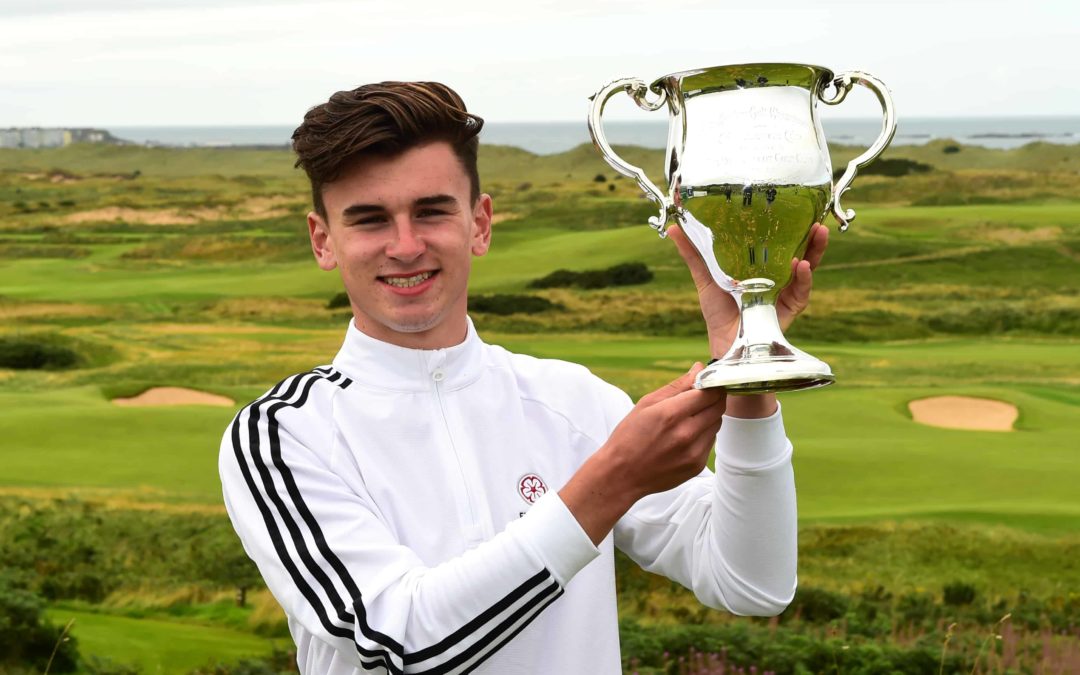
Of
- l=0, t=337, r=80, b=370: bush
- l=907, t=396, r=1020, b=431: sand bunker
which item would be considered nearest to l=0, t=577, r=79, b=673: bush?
l=907, t=396, r=1020, b=431: sand bunker

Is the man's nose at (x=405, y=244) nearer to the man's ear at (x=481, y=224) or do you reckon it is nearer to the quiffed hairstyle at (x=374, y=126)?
the quiffed hairstyle at (x=374, y=126)

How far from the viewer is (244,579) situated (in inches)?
293

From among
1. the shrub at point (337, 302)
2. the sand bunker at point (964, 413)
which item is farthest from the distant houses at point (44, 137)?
the sand bunker at point (964, 413)

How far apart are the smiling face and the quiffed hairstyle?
0.9 inches

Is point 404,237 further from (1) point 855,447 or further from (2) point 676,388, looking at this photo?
(1) point 855,447

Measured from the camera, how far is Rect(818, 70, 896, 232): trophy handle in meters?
2.29

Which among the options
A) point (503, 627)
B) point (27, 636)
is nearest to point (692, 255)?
point (503, 627)

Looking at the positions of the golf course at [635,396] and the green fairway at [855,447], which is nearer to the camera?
the golf course at [635,396]

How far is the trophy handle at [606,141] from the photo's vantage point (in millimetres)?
2279

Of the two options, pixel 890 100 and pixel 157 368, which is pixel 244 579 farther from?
pixel 157 368

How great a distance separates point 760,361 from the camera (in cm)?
211

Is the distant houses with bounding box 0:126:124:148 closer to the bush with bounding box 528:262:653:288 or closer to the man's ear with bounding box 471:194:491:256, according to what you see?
the bush with bounding box 528:262:653:288

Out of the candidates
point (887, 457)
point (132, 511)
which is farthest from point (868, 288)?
point (132, 511)

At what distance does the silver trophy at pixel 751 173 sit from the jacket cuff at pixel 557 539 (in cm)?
39
